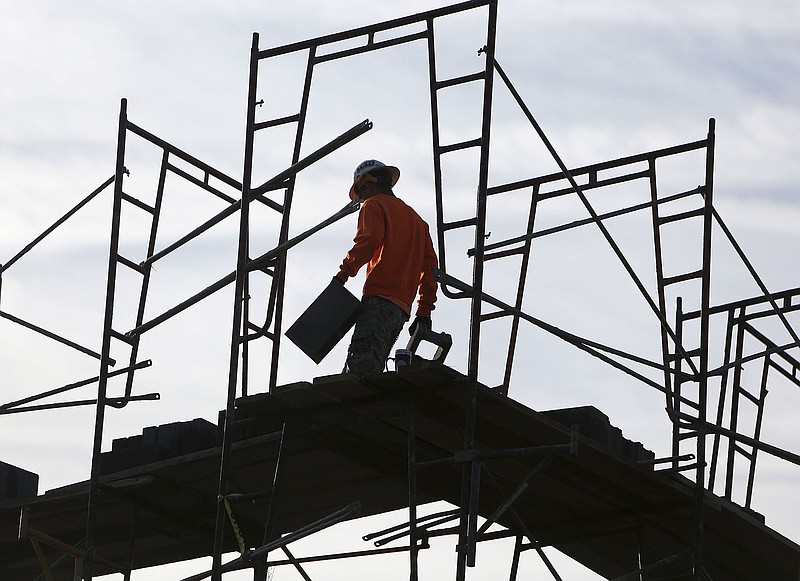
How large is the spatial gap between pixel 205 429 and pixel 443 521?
88.6 inches

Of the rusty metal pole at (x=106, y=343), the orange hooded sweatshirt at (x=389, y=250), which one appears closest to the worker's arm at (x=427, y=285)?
the orange hooded sweatshirt at (x=389, y=250)

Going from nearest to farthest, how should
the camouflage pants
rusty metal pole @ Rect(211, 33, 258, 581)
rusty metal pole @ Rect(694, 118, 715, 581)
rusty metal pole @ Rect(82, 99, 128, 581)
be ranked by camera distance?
the camouflage pants
rusty metal pole @ Rect(211, 33, 258, 581)
rusty metal pole @ Rect(694, 118, 715, 581)
rusty metal pole @ Rect(82, 99, 128, 581)

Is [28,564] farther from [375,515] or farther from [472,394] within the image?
[472,394]

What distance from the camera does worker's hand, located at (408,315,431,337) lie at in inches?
505

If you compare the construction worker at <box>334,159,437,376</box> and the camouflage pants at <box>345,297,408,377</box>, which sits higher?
the construction worker at <box>334,159,437,376</box>

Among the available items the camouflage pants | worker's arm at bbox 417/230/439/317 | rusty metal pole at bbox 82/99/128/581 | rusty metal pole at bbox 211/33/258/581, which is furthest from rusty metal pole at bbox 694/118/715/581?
rusty metal pole at bbox 82/99/128/581

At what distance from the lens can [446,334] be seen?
1256 cm

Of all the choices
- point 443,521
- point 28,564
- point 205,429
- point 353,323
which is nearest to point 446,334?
point 353,323

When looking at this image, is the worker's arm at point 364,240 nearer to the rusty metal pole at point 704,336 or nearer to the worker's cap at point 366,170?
the worker's cap at point 366,170

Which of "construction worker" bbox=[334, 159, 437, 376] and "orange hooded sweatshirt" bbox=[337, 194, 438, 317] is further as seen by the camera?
"orange hooded sweatshirt" bbox=[337, 194, 438, 317]

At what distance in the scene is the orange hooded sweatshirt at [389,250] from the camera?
12.3 meters

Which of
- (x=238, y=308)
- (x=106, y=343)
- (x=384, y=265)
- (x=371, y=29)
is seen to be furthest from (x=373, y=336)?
(x=106, y=343)

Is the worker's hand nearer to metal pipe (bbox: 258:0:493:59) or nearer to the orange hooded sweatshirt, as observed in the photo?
the orange hooded sweatshirt

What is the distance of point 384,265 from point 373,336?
1.97 ft
